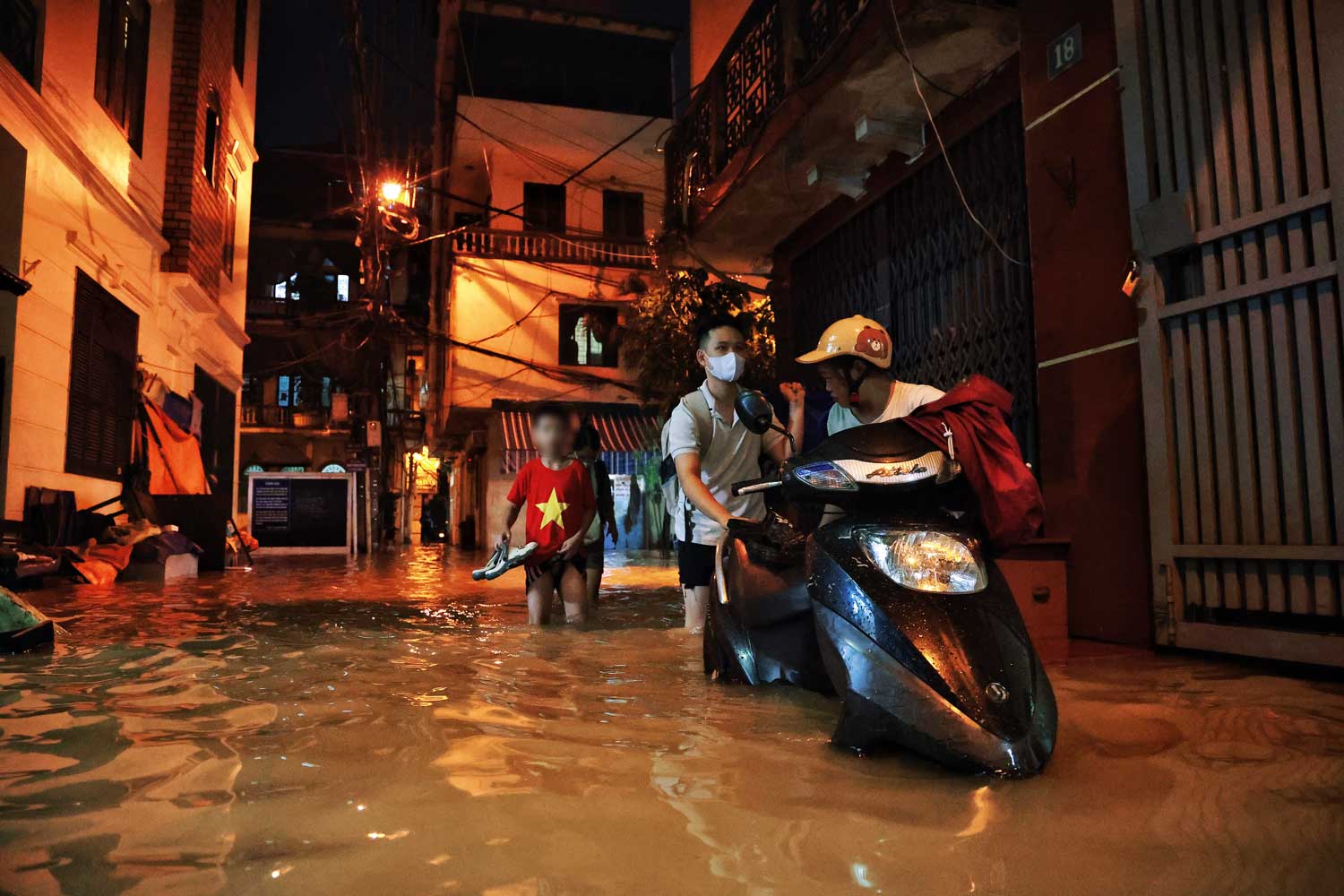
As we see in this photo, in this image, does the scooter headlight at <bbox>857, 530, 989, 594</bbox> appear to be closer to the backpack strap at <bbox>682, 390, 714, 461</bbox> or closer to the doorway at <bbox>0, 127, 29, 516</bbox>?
the backpack strap at <bbox>682, 390, 714, 461</bbox>

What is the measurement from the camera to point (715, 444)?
409cm

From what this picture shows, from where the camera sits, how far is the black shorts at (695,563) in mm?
4164

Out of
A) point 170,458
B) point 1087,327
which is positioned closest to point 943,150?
point 1087,327

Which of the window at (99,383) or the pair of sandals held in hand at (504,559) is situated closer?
the pair of sandals held in hand at (504,559)

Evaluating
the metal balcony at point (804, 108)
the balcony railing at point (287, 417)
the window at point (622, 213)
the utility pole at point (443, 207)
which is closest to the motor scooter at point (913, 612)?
the metal balcony at point (804, 108)

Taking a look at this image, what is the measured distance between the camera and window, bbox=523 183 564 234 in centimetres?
2133

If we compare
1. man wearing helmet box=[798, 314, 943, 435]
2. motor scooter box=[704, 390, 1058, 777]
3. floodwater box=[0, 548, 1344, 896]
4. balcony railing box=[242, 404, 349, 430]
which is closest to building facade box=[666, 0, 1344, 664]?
floodwater box=[0, 548, 1344, 896]

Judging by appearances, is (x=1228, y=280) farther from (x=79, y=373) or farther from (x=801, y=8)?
(x=79, y=373)

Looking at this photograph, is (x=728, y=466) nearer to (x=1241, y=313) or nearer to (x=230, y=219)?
(x=1241, y=313)

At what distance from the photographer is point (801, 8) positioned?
6.79m

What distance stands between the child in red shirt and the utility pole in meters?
14.4

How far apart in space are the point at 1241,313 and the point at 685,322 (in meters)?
9.82

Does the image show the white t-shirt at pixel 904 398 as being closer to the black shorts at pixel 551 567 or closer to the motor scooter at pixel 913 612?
the motor scooter at pixel 913 612

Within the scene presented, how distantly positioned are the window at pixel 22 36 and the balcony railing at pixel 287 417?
86.1 ft
